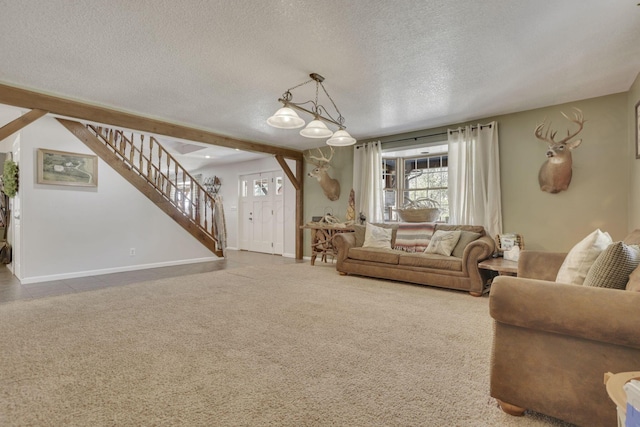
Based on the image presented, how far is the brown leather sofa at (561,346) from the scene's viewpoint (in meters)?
1.23

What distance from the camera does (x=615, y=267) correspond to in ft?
4.68

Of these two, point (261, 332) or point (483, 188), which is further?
point (483, 188)

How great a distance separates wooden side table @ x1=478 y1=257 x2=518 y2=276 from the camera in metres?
3.32

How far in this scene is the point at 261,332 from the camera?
2.47m

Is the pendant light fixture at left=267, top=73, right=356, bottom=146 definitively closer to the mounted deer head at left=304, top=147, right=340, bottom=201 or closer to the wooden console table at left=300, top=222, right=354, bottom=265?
the mounted deer head at left=304, top=147, right=340, bottom=201

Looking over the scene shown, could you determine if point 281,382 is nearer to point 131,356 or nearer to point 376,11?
point 131,356

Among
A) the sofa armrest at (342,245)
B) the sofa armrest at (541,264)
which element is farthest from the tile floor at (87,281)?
the sofa armrest at (541,264)

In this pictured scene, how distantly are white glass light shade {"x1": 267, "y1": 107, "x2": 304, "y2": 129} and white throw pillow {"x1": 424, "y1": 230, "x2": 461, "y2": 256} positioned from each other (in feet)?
8.39

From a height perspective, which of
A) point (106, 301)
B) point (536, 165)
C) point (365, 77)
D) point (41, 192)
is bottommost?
point (106, 301)

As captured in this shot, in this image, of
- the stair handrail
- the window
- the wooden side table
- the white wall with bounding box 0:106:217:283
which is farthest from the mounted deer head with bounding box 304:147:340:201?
the wooden side table

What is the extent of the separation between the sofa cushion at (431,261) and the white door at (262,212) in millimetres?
3813

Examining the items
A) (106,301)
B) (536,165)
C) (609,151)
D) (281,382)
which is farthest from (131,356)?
(609,151)

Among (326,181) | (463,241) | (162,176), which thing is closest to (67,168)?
(162,176)

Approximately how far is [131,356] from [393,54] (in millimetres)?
3094
